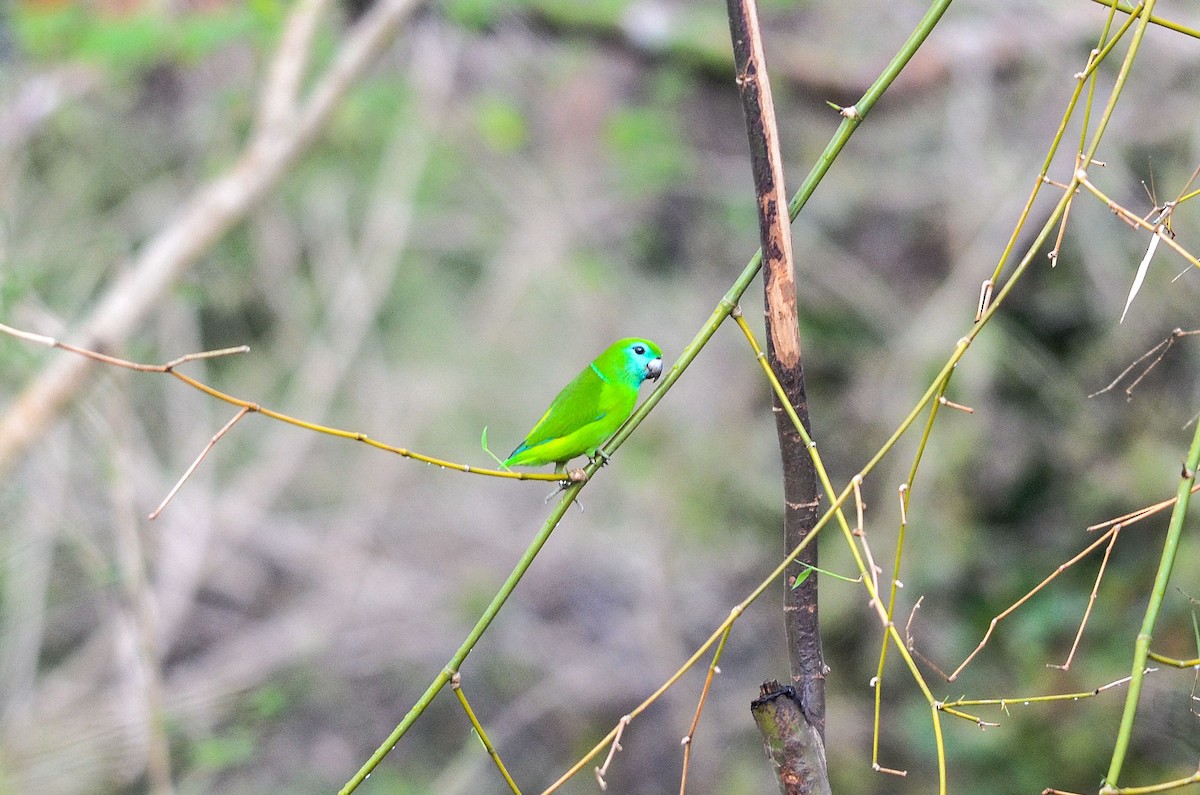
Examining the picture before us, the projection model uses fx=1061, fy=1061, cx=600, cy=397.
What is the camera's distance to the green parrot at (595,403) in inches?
74.7

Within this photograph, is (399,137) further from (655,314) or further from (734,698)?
(734,698)

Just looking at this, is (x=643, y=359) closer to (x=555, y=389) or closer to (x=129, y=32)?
(x=129, y=32)

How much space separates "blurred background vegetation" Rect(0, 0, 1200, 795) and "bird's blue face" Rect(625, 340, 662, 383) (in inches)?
99.2

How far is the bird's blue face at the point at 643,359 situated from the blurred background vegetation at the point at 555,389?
2.52 meters

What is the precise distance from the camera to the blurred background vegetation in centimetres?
453

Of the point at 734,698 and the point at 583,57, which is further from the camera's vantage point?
the point at 583,57

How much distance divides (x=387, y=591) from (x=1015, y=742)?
3083 mm

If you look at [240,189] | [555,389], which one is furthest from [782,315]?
[555,389]

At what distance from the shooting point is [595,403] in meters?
1.90

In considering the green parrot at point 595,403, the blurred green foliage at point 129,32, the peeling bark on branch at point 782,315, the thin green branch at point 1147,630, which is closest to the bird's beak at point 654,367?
the green parrot at point 595,403

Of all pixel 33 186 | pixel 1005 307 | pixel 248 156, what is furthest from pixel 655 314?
pixel 33 186

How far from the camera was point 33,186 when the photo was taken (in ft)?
20.0

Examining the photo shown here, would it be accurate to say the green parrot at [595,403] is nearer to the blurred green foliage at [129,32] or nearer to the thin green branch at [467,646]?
the thin green branch at [467,646]

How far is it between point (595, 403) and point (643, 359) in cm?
12
